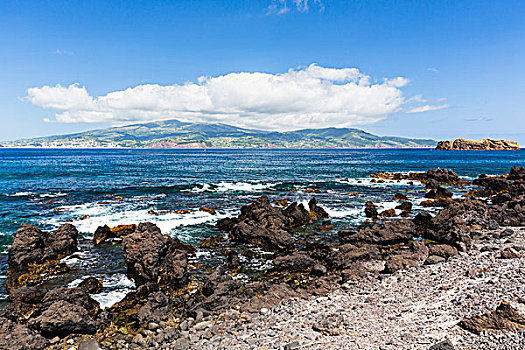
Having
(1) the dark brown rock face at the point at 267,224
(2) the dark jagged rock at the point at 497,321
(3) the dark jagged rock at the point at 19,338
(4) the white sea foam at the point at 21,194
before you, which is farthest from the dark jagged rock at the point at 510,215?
(4) the white sea foam at the point at 21,194

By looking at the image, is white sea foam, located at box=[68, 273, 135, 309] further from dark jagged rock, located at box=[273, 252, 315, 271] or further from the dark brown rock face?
the dark brown rock face

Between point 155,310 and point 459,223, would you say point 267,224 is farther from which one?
point 459,223

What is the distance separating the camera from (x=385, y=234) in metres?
23.7

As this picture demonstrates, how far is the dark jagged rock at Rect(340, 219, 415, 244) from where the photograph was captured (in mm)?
23453

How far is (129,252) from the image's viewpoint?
1811cm

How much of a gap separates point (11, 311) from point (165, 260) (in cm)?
714

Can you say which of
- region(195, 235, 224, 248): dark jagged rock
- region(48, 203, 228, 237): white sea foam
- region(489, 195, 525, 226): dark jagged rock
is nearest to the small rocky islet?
region(195, 235, 224, 248): dark jagged rock

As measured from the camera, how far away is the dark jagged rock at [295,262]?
1870 cm

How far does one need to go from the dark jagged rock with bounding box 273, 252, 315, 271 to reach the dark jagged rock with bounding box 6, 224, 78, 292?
1337 centimetres

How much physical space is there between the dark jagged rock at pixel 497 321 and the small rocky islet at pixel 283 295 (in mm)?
36

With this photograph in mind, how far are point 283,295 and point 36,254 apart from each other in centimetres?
1636

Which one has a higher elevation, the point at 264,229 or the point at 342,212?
the point at 264,229

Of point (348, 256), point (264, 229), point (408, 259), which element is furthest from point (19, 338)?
point (408, 259)

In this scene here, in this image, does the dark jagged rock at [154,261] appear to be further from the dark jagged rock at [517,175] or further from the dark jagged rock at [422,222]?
the dark jagged rock at [517,175]
